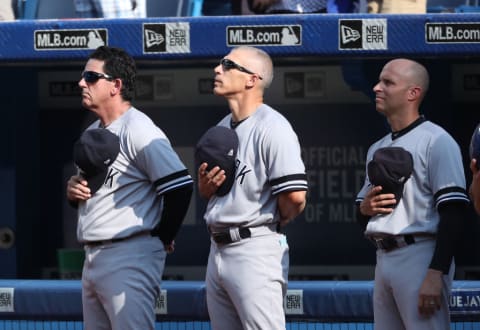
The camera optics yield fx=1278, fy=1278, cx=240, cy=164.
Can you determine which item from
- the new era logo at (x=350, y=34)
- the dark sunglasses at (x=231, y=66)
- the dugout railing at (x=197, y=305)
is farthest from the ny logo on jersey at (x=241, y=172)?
the new era logo at (x=350, y=34)

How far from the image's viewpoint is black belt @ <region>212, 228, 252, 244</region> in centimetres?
Result: 469

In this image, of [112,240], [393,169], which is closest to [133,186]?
[112,240]

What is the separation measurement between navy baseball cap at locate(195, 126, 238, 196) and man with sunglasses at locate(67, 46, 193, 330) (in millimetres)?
156

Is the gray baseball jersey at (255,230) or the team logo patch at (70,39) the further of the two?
the team logo patch at (70,39)

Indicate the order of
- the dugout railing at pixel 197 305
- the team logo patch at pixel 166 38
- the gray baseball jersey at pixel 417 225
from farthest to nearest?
the team logo patch at pixel 166 38, the dugout railing at pixel 197 305, the gray baseball jersey at pixel 417 225

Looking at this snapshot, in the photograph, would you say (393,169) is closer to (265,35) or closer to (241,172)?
(241,172)

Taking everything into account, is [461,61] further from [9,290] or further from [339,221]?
[9,290]

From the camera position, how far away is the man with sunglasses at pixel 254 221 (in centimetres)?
464

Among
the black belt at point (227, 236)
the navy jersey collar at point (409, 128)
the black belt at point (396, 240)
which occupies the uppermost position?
the navy jersey collar at point (409, 128)

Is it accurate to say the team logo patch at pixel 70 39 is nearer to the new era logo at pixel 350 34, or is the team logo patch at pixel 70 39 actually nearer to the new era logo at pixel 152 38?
the new era logo at pixel 152 38

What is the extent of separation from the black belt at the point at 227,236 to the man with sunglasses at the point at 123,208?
243 mm

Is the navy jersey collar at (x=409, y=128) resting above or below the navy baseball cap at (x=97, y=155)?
above

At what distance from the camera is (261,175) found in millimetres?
4711

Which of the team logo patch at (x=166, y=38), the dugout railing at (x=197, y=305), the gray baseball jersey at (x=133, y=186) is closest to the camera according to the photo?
the gray baseball jersey at (x=133, y=186)
